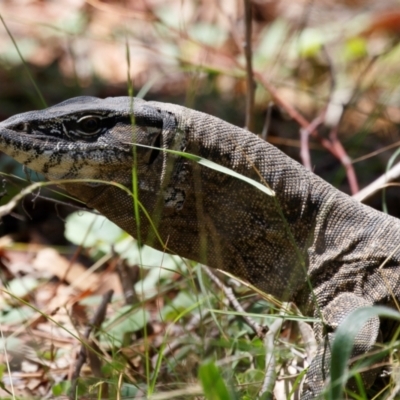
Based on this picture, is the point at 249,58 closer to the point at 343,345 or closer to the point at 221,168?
the point at 221,168

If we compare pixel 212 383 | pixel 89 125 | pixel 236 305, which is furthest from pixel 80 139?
pixel 212 383

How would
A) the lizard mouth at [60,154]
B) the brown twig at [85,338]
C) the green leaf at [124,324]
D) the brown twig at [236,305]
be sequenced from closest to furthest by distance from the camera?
1. the lizard mouth at [60,154]
2. the brown twig at [85,338]
3. the brown twig at [236,305]
4. the green leaf at [124,324]

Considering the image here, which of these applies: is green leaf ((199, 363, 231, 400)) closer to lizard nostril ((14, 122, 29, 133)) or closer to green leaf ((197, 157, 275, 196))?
green leaf ((197, 157, 275, 196))

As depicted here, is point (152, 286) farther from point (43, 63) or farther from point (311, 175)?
point (43, 63)

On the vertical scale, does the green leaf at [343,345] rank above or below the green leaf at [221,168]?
below

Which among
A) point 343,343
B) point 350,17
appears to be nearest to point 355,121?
point 350,17

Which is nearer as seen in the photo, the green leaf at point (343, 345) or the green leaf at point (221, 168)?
the green leaf at point (343, 345)

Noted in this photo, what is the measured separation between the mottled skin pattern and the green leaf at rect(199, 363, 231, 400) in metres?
1.07

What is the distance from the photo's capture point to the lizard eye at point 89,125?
3.85m

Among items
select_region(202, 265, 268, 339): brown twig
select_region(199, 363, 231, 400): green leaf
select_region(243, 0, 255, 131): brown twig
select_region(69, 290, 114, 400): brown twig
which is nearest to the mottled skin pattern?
select_region(202, 265, 268, 339): brown twig

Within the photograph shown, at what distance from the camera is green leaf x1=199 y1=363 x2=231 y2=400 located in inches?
110

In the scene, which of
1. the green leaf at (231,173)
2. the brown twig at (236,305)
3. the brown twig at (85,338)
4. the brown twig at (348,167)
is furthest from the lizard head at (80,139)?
the brown twig at (348,167)

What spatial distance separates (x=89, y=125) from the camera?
152 inches

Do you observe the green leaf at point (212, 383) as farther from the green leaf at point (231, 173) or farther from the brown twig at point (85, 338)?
the brown twig at point (85, 338)
